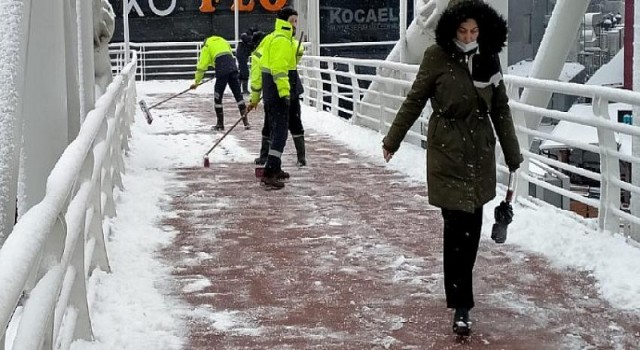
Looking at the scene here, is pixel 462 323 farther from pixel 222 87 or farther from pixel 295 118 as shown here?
pixel 222 87

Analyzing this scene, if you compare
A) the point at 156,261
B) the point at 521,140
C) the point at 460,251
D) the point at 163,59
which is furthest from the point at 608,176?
the point at 163,59

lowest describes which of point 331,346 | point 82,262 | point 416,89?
point 331,346

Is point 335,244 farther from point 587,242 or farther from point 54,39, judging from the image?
point 54,39

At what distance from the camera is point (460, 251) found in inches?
213

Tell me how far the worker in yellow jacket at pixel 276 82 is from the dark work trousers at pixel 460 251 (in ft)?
18.1

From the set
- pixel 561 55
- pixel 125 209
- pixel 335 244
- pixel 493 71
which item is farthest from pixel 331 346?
pixel 561 55

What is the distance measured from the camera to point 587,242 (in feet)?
23.3

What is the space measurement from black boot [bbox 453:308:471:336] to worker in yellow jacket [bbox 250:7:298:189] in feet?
18.4

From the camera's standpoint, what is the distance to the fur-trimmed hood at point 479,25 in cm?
521

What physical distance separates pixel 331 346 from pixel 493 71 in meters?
1.73

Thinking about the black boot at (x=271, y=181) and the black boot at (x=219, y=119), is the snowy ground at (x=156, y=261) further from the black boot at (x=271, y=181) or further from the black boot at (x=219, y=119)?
the black boot at (x=219, y=119)

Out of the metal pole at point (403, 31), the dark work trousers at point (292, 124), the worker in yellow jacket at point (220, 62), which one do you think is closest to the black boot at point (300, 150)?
the dark work trousers at point (292, 124)

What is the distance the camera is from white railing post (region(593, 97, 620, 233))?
7.19m

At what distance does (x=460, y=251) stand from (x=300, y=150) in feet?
23.7
